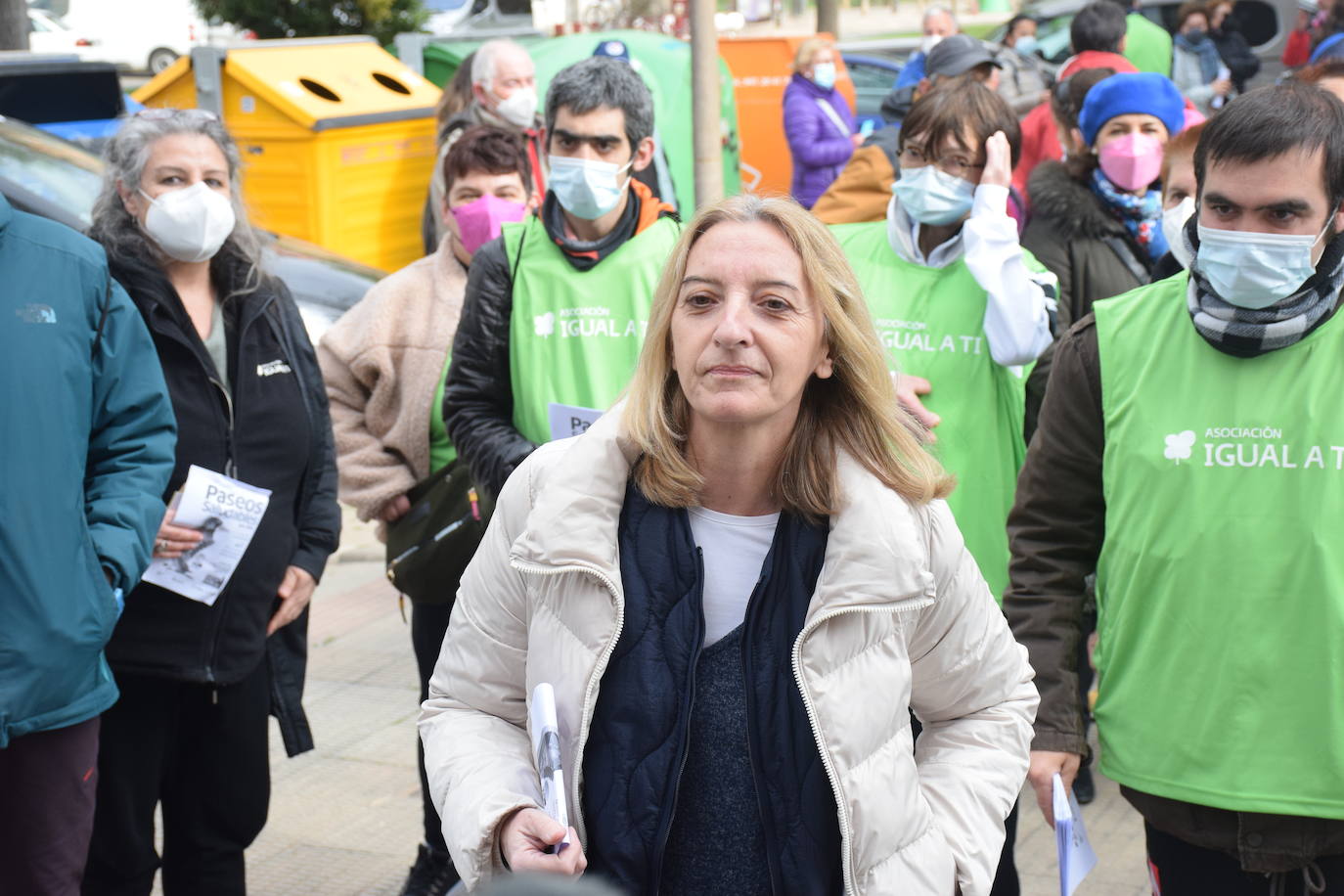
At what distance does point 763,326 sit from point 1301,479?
1.00 m

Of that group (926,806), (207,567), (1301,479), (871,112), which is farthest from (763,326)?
(871,112)

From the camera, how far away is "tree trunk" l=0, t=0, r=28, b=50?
11625 mm

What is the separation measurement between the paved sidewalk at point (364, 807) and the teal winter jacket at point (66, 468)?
1678 mm

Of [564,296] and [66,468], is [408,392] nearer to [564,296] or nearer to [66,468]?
[564,296]

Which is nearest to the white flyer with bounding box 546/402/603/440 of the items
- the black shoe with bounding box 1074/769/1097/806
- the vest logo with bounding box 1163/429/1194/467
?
the vest logo with bounding box 1163/429/1194/467

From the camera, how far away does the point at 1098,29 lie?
7879 mm

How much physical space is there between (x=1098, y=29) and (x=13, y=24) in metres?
8.16

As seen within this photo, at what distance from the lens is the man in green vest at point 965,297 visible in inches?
147

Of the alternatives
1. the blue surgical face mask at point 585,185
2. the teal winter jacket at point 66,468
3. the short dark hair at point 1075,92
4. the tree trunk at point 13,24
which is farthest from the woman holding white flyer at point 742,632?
the tree trunk at point 13,24

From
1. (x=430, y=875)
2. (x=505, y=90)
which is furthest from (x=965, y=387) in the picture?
(x=505, y=90)

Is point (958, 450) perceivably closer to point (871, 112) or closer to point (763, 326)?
point (763, 326)

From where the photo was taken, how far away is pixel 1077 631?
301cm

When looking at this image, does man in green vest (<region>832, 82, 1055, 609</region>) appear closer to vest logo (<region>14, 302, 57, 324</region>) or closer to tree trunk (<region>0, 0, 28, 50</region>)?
vest logo (<region>14, 302, 57, 324</region>)

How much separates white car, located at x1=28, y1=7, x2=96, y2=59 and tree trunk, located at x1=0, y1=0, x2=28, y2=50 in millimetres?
16142
